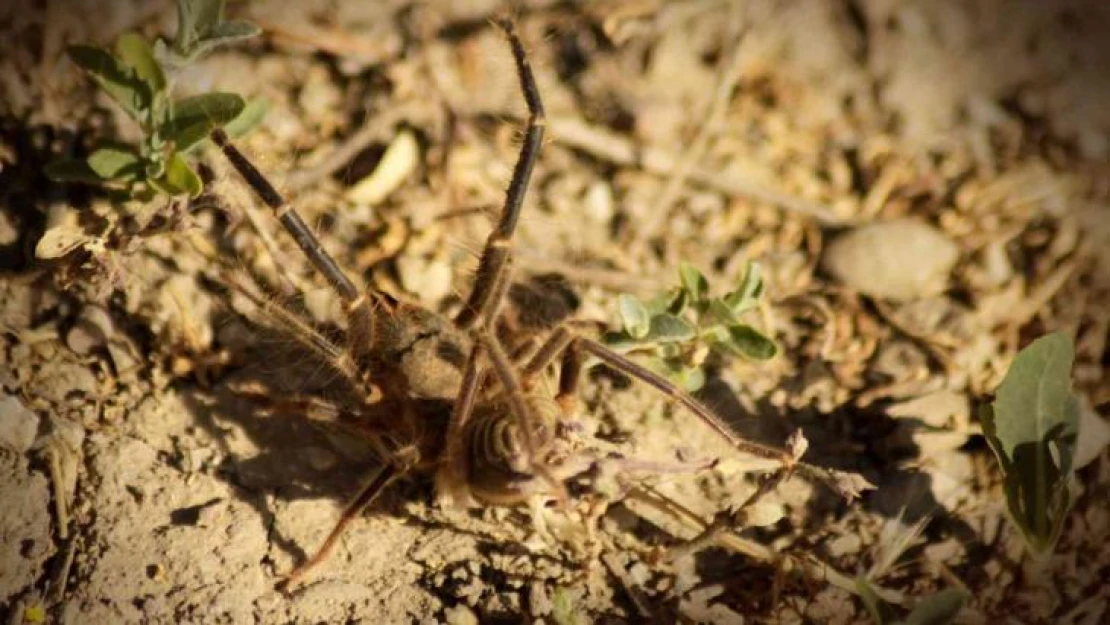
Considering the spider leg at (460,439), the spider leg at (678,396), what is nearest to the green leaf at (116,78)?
the spider leg at (460,439)

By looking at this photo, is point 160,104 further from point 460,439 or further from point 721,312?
point 721,312

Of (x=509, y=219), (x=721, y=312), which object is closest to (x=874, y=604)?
(x=721, y=312)

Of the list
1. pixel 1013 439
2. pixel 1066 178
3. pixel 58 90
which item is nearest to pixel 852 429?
pixel 1013 439

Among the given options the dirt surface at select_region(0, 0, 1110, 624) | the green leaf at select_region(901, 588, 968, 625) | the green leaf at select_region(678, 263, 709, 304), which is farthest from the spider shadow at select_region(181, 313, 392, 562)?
the green leaf at select_region(901, 588, 968, 625)

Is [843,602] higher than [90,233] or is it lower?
lower

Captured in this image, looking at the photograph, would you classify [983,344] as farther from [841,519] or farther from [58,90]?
[58,90]

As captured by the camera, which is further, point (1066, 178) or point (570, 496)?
point (1066, 178)
